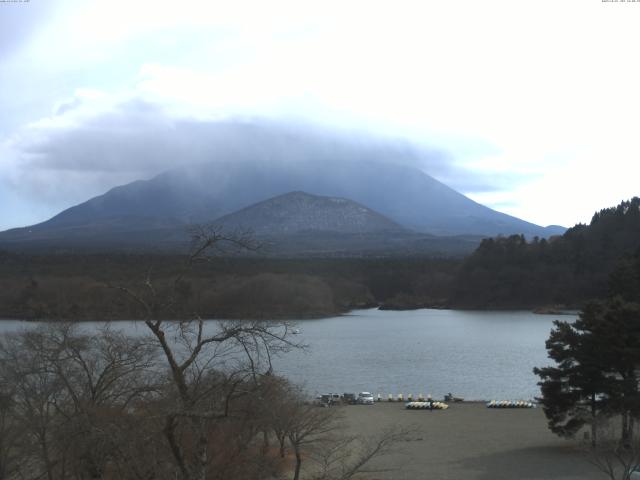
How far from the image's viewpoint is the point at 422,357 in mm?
32656

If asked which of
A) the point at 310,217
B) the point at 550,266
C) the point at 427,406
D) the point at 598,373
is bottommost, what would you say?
the point at 427,406

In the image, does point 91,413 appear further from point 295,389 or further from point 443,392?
point 443,392

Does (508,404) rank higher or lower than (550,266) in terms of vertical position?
lower

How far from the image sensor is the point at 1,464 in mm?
7957

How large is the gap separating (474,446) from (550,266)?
53952 millimetres

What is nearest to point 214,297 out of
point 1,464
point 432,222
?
point 1,464

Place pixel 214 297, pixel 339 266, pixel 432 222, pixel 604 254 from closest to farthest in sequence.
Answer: pixel 214 297
pixel 604 254
pixel 339 266
pixel 432 222

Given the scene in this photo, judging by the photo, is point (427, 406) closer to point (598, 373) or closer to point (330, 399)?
point (330, 399)

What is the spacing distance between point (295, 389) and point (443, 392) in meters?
10.5

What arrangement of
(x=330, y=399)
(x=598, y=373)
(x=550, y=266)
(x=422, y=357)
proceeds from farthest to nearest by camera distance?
(x=550, y=266) → (x=422, y=357) → (x=330, y=399) → (x=598, y=373)

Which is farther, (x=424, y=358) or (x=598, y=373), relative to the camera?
(x=424, y=358)

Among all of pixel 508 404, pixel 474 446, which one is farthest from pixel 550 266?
pixel 474 446

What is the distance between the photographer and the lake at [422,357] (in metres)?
25.0

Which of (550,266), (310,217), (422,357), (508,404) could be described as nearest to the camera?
(508,404)
